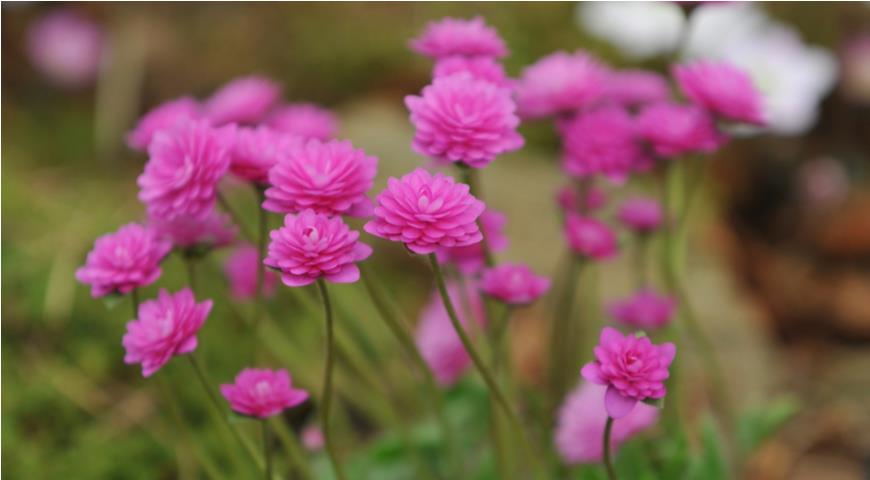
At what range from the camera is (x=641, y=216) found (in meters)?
1.13

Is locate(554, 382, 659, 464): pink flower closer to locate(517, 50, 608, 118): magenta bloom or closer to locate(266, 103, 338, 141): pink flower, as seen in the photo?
locate(517, 50, 608, 118): magenta bloom

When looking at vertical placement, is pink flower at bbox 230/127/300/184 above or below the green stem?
above

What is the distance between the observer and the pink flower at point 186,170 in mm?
775

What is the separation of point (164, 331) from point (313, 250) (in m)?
0.16

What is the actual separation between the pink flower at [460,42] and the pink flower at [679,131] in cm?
17

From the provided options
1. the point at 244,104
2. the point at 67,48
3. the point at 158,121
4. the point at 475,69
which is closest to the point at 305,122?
the point at 244,104

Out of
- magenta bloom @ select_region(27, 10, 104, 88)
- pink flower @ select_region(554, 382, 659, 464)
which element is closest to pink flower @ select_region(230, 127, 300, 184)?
pink flower @ select_region(554, 382, 659, 464)

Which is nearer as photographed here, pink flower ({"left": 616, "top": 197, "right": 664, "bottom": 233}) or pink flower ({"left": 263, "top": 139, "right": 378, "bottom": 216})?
pink flower ({"left": 263, "top": 139, "right": 378, "bottom": 216})

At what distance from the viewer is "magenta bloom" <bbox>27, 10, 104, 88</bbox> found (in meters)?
2.80

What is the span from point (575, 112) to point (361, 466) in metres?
0.56

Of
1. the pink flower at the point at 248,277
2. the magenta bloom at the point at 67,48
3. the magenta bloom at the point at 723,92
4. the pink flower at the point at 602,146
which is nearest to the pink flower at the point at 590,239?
the pink flower at the point at 602,146

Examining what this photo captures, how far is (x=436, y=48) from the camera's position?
0.94 m

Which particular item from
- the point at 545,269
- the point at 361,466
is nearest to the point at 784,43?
the point at 545,269

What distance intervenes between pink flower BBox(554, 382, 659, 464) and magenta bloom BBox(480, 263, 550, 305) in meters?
0.23
